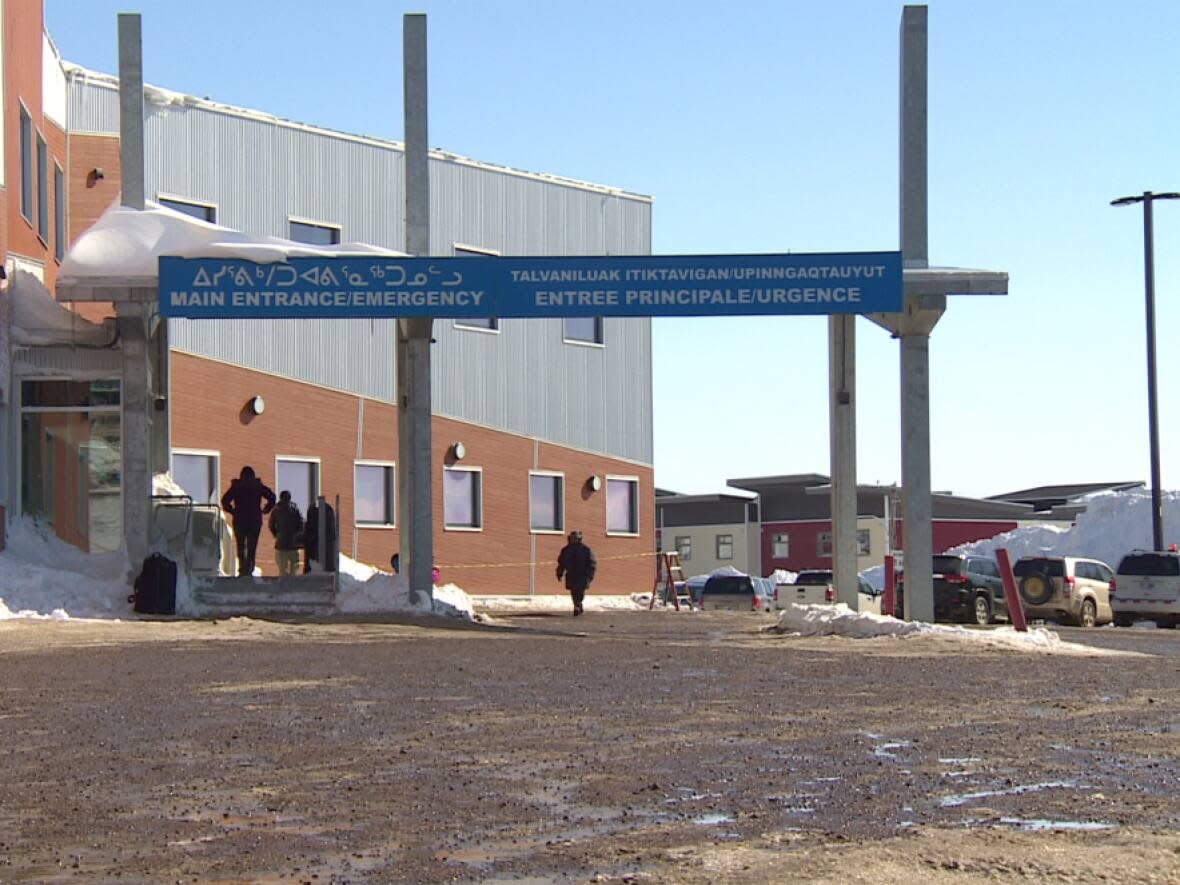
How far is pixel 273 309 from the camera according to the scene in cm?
2472

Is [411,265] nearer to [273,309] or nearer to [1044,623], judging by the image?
[273,309]

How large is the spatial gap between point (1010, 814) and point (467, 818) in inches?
89.0

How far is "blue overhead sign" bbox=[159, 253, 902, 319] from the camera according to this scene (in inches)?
974

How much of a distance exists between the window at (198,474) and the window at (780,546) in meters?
56.0

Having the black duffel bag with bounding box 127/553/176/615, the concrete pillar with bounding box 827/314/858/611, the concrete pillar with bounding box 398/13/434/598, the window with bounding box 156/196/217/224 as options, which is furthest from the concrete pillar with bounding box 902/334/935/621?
the window with bounding box 156/196/217/224

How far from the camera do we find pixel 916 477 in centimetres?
2553

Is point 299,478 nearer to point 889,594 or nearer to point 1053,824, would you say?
point 889,594

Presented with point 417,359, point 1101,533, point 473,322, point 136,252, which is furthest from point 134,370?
point 1101,533

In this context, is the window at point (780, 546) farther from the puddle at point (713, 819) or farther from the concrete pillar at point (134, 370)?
the puddle at point (713, 819)

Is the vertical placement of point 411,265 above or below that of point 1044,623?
above

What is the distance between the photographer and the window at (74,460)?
1069 inches

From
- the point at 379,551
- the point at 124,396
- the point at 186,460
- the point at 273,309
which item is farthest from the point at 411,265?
the point at 379,551

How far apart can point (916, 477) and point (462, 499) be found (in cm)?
1781

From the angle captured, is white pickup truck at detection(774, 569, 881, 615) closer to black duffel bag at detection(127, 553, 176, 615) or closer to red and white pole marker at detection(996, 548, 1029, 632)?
red and white pole marker at detection(996, 548, 1029, 632)
